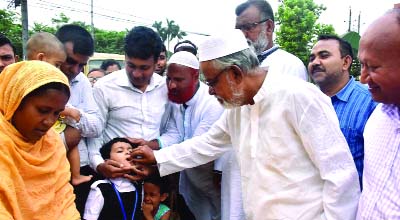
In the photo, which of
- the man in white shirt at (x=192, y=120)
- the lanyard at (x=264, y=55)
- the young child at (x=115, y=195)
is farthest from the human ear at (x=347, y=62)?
the young child at (x=115, y=195)

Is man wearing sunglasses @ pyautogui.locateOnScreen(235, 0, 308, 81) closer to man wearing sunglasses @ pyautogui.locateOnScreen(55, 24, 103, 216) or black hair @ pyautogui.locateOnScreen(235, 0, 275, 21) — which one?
black hair @ pyautogui.locateOnScreen(235, 0, 275, 21)

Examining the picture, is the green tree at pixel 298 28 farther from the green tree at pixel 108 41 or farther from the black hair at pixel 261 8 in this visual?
the green tree at pixel 108 41

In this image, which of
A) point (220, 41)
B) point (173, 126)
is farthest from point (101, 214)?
point (220, 41)

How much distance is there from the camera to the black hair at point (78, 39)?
2.96m

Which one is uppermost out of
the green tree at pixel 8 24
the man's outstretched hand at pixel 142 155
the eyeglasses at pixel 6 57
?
the green tree at pixel 8 24

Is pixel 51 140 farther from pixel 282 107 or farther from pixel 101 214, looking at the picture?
pixel 282 107

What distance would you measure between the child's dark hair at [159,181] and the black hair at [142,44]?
2.85ft

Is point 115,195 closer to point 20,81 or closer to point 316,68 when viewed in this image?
point 20,81

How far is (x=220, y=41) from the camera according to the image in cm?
223

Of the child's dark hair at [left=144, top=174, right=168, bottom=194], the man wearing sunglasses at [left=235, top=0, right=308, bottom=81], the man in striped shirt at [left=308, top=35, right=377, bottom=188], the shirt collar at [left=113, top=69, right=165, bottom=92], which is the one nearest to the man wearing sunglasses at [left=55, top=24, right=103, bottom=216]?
the shirt collar at [left=113, top=69, right=165, bottom=92]

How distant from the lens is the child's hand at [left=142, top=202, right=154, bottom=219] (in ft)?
9.57

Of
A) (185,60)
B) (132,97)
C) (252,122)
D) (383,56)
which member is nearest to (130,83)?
(132,97)

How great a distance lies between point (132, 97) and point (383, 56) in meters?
1.83

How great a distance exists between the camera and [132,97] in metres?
3.01
